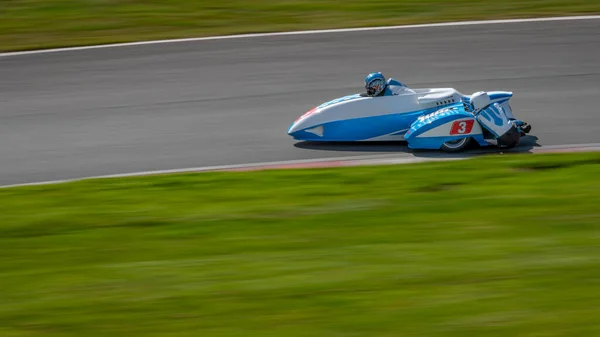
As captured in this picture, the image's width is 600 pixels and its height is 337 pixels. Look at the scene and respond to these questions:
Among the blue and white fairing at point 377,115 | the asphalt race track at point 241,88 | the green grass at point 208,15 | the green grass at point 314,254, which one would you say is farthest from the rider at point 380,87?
the green grass at point 208,15

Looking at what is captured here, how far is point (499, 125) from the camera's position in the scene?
34.3 ft

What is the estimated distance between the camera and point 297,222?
7449mm

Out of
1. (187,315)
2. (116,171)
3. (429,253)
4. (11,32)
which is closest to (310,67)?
(116,171)

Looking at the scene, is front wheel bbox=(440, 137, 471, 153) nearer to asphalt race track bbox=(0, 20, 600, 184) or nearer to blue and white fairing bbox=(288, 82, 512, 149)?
blue and white fairing bbox=(288, 82, 512, 149)

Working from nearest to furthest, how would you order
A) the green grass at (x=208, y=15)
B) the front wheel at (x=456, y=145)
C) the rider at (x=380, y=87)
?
the front wheel at (x=456, y=145) → the rider at (x=380, y=87) → the green grass at (x=208, y=15)

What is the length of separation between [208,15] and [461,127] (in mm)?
9057

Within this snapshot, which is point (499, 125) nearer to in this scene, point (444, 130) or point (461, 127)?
point (461, 127)

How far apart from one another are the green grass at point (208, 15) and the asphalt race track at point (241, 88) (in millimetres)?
824

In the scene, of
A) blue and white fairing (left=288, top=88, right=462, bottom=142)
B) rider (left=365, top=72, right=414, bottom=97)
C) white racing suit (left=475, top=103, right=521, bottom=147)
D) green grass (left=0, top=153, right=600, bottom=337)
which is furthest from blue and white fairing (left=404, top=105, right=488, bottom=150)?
green grass (left=0, top=153, right=600, bottom=337)

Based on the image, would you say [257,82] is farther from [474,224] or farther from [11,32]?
[474,224]

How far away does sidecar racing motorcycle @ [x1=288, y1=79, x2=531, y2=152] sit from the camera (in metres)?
10.5

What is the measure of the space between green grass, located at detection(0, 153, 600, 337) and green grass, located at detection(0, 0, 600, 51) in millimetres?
8431

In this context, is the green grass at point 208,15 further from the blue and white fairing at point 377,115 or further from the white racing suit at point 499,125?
the white racing suit at point 499,125

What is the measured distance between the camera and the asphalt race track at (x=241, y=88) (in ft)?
36.9
